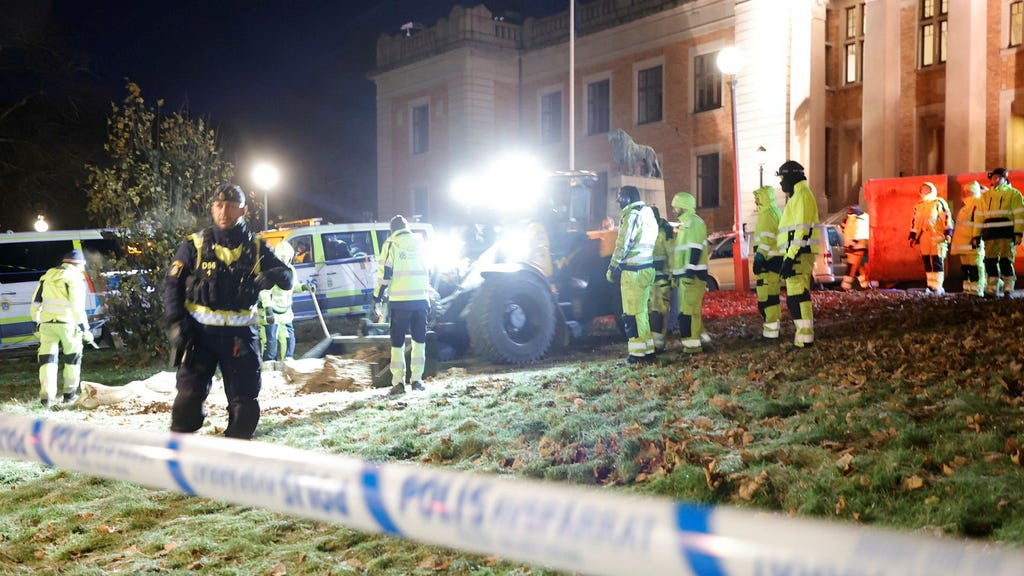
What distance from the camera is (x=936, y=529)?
13.5ft

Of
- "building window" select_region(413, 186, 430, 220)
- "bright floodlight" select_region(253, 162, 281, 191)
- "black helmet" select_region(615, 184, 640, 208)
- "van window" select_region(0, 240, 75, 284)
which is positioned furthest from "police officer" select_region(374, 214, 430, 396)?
"building window" select_region(413, 186, 430, 220)

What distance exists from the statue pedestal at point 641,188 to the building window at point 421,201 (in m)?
24.3

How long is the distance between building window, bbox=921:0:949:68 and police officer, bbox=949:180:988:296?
1441 cm

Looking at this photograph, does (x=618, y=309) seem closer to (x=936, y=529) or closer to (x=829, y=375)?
(x=829, y=375)

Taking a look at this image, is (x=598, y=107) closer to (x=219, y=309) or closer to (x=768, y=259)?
(x=768, y=259)

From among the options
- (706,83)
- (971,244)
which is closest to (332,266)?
(971,244)

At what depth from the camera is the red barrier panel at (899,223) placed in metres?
16.9

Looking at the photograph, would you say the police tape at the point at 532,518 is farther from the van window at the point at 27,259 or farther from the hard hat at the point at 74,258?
the van window at the point at 27,259

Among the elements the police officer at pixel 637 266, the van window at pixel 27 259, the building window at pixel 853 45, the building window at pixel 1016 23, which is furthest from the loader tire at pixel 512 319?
the building window at pixel 853 45

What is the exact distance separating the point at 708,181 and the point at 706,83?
3161 millimetres

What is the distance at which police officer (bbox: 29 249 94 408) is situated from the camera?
10.4 meters

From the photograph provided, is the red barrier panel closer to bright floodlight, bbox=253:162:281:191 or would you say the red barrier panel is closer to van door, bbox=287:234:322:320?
van door, bbox=287:234:322:320

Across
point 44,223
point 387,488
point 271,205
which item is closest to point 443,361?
point 387,488

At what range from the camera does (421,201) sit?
39.2 meters
